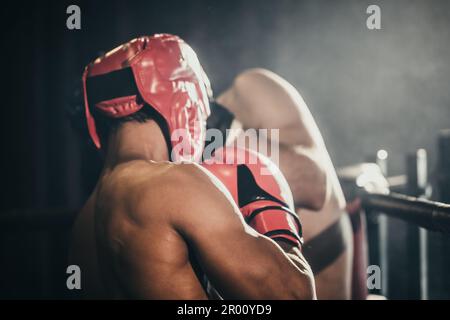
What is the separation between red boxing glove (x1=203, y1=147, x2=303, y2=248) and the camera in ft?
2.85

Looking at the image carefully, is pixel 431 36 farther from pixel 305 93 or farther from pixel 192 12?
pixel 192 12

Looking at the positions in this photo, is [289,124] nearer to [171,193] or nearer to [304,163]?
[304,163]

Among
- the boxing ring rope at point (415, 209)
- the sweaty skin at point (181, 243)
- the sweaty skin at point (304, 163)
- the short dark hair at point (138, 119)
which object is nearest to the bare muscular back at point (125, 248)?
the sweaty skin at point (181, 243)

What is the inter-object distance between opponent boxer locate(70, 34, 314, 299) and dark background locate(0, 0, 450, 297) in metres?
0.59

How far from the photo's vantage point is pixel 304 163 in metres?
1.21

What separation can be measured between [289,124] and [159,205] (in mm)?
604

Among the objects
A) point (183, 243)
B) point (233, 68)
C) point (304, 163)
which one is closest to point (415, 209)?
point (304, 163)

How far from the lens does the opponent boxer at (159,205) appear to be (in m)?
0.79

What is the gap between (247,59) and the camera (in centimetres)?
297

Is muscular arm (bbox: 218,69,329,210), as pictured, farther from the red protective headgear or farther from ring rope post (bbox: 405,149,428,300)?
ring rope post (bbox: 405,149,428,300)
